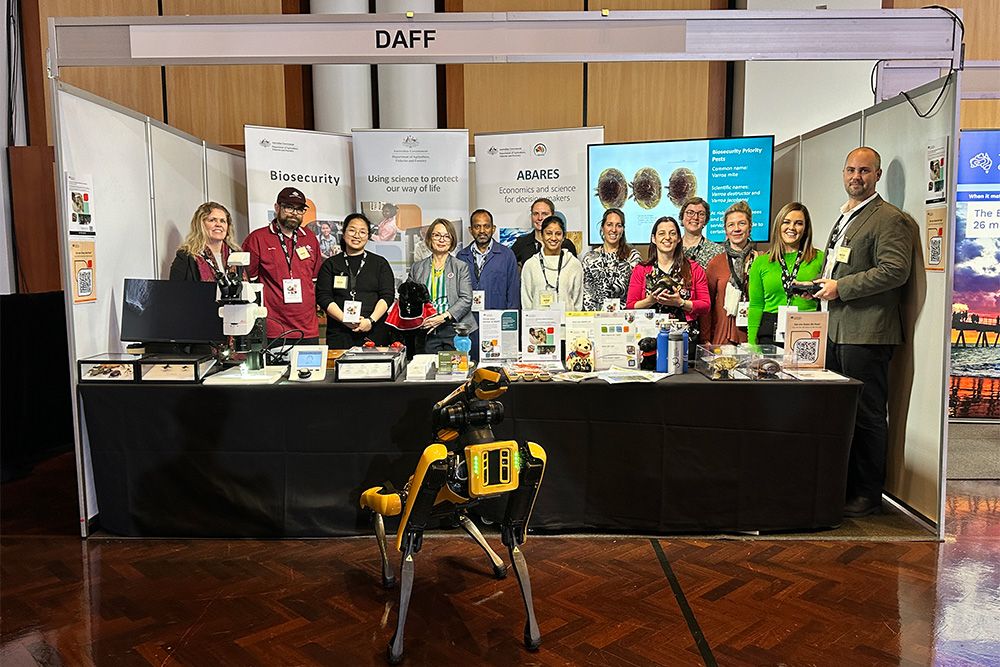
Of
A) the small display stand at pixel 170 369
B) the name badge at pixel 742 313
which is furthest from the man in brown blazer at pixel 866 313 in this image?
the small display stand at pixel 170 369

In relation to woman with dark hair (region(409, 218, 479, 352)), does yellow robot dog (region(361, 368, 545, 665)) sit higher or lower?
lower

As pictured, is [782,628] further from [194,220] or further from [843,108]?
[843,108]

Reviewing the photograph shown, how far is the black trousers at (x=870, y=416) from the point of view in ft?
12.4

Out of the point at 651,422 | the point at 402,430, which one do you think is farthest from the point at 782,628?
the point at 402,430

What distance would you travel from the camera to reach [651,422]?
3.38 meters

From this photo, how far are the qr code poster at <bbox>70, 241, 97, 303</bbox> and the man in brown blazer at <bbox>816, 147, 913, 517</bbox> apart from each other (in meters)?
3.76

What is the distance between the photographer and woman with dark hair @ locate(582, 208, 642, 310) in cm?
523

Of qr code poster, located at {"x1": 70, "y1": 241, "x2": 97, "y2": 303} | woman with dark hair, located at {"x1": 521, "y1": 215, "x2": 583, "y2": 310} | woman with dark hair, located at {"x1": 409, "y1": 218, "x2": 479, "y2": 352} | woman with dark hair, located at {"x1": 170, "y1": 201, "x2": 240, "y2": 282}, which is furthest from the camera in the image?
woman with dark hair, located at {"x1": 521, "y1": 215, "x2": 583, "y2": 310}

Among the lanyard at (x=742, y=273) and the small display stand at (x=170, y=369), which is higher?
the lanyard at (x=742, y=273)

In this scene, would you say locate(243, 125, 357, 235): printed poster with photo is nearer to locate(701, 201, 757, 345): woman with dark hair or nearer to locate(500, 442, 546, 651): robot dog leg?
locate(701, 201, 757, 345): woman with dark hair

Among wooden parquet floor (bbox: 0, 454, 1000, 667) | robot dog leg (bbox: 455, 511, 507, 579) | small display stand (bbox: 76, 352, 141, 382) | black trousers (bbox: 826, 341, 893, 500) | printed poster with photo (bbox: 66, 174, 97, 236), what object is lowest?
wooden parquet floor (bbox: 0, 454, 1000, 667)

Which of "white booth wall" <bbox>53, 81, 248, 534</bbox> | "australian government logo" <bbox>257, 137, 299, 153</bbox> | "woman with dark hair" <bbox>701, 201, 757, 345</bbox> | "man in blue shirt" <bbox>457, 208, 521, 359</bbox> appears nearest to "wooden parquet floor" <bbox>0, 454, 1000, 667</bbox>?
"white booth wall" <bbox>53, 81, 248, 534</bbox>

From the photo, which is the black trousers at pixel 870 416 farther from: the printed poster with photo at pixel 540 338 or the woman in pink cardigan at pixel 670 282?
the printed poster with photo at pixel 540 338

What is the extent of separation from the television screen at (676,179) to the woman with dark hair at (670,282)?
1.72 ft
